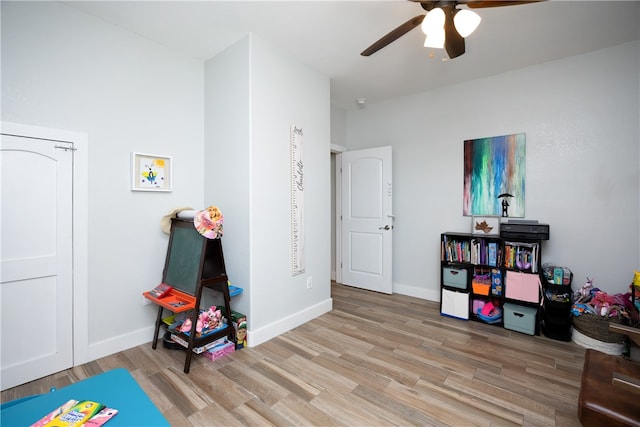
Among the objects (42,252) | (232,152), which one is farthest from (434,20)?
(42,252)

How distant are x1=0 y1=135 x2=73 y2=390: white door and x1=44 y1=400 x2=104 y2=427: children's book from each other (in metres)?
1.75

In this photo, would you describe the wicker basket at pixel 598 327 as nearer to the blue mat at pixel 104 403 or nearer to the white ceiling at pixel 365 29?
the white ceiling at pixel 365 29

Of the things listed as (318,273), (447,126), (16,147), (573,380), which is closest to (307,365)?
(318,273)

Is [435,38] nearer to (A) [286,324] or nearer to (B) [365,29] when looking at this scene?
(B) [365,29]

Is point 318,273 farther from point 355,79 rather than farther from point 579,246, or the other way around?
point 579,246

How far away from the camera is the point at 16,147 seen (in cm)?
201

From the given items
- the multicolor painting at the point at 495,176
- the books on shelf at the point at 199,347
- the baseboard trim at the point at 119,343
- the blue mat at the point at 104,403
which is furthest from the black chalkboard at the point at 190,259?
the multicolor painting at the point at 495,176

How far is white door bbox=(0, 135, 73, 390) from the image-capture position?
6.55ft

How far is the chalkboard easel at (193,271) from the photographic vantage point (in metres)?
2.27

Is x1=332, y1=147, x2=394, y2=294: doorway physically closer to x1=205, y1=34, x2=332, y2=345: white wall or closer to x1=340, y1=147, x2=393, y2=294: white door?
x1=340, y1=147, x2=393, y2=294: white door

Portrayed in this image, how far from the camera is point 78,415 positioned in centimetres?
87

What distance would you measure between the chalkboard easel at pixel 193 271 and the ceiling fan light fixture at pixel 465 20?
7.40ft

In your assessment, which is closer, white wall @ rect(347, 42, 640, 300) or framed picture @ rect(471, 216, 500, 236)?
white wall @ rect(347, 42, 640, 300)

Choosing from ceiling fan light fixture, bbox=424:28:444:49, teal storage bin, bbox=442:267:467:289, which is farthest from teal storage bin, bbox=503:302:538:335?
ceiling fan light fixture, bbox=424:28:444:49
